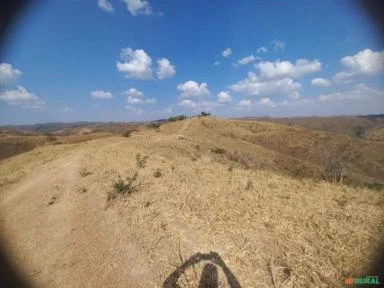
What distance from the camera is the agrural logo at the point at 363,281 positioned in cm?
420

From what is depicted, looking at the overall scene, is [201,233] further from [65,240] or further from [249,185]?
[65,240]

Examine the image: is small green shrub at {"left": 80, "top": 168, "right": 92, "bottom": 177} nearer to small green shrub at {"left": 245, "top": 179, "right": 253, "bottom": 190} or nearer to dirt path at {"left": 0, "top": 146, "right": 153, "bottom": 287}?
dirt path at {"left": 0, "top": 146, "right": 153, "bottom": 287}

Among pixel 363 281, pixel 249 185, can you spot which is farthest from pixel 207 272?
pixel 249 185

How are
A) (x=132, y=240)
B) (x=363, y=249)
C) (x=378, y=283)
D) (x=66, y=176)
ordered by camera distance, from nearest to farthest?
(x=378, y=283)
(x=363, y=249)
(x=132, y=240)
(x=66, y=176)

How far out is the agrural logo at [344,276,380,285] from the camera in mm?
4199

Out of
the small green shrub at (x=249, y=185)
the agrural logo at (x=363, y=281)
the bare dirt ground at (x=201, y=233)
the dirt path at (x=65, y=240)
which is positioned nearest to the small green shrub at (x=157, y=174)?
the bare dirt ground at (x=201, y=233)

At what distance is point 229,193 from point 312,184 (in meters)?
2.88

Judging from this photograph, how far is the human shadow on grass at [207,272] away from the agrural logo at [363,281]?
172cm

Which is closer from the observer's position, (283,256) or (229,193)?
(283,256)

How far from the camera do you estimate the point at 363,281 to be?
4.22 meters

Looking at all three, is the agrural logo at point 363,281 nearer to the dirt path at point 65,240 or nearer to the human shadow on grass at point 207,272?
the human shadow on grass at point 207,272

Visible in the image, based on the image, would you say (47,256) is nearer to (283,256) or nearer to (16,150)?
(283,256)

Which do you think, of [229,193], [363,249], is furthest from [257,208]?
[363,249]

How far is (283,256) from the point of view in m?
4.86
